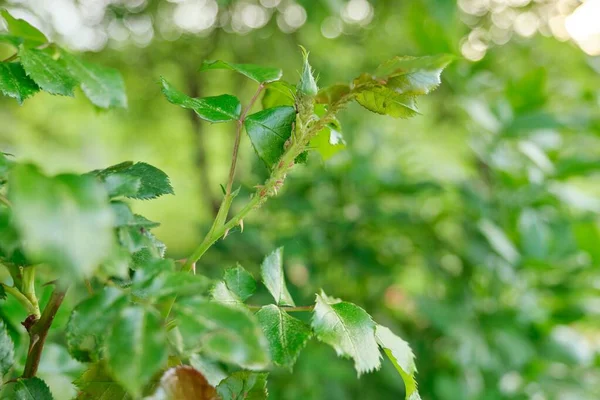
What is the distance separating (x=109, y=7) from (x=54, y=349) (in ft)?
7.10

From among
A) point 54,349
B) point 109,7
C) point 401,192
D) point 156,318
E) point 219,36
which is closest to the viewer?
point 156,318

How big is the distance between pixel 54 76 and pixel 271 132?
146mm

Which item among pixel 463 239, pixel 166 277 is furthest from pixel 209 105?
pixel 463 239

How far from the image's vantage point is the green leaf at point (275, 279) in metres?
0.37

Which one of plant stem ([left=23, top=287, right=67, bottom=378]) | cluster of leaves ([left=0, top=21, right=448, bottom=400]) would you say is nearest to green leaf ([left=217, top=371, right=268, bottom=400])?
cluster of leaves ([left=0, top=21, right=448, bottom=400])

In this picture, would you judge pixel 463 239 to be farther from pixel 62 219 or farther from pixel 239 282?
pixel 62 219

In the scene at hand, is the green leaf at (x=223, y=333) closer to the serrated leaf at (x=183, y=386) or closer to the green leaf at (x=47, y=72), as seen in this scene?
the serrated leaf at (x=183, y=386)

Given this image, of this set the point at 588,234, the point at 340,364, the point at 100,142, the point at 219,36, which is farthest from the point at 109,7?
the point at 588,234

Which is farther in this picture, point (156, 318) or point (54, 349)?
point (54, 349)

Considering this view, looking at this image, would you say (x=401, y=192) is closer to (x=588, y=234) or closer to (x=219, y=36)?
(x=588, y=234)

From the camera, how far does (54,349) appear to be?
0.53 m

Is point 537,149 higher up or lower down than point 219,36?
higher up

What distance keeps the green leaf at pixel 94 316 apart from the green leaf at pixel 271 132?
0.42 feet

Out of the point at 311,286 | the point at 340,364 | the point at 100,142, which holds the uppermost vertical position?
the point at 311,286
